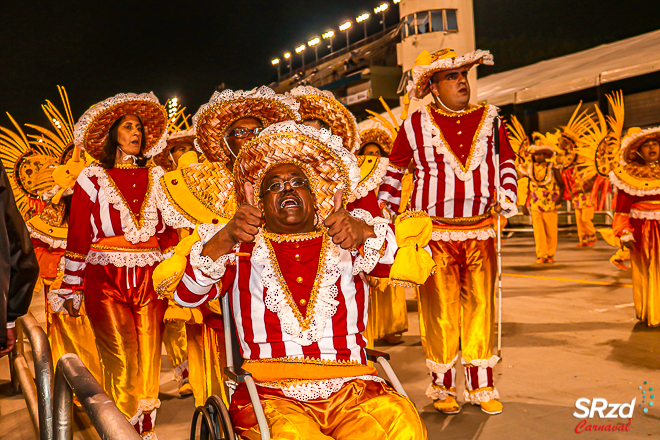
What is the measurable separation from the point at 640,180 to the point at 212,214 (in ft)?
16.0

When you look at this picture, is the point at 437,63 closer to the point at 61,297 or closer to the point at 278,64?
the point at 61,297

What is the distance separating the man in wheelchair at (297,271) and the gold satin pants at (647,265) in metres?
4.94

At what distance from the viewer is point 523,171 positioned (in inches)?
559

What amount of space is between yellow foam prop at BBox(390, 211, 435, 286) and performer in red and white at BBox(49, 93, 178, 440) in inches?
76.6

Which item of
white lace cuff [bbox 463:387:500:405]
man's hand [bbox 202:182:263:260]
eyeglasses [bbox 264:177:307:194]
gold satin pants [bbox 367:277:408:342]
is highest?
eyeglasses [bbox 264:177:307:194]

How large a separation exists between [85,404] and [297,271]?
1182mm

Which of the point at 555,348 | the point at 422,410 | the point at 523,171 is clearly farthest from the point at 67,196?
the point at 523,171

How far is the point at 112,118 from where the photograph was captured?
4.41m

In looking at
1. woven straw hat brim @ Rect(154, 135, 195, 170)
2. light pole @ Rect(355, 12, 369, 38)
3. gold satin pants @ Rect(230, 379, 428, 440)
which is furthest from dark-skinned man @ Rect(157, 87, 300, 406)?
light pole @ Rect(355, 12, 369, 38)

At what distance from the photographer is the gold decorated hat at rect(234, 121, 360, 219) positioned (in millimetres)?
2730

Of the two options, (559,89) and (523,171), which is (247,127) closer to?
(523,171)

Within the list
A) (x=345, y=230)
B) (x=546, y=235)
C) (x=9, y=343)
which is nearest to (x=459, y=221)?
(x=345, y=230)

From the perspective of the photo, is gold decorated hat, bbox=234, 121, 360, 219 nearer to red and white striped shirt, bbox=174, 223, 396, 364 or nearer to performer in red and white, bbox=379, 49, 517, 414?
red and white striped shirt, bbox=174, 223, 396, 364

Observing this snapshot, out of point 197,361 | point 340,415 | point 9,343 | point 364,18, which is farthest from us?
point 364,18
